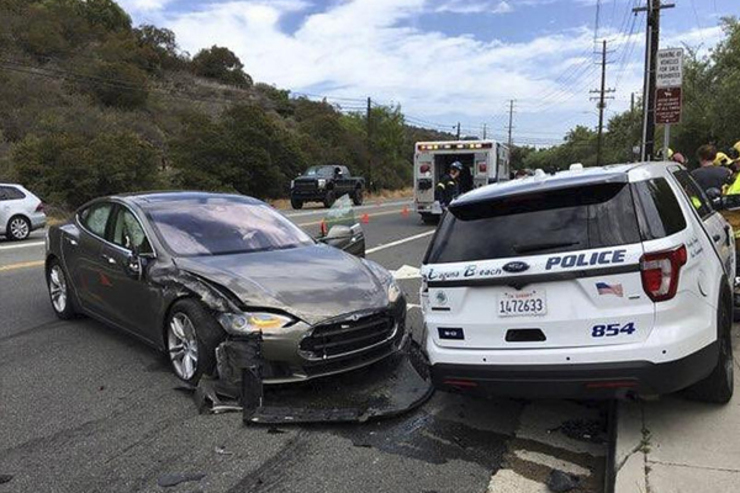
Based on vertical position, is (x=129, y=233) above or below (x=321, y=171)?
above

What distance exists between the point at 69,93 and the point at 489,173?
34615 mm

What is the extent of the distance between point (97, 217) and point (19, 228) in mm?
11504

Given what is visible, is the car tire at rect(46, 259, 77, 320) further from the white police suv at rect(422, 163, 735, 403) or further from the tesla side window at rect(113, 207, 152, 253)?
the white police suv at rect(422, 163, 735, 403)

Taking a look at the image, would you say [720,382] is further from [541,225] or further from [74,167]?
[74,167]

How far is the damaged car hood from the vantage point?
4902mm

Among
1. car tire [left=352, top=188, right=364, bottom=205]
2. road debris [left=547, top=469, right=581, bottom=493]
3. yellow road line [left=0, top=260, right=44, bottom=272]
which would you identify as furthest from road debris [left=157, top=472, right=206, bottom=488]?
car tire [left=352, top=188, right=364, bottom=205]

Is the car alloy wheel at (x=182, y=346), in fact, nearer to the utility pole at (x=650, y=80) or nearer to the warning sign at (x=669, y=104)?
the warning sign at (x=669, y=104)

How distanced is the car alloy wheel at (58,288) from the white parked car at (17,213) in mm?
10139

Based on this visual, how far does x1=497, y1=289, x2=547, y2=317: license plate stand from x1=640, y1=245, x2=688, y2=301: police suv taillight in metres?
0.56

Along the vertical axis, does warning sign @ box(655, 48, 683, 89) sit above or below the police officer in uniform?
above

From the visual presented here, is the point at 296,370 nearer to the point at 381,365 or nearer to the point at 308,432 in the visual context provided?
the point at 308,432

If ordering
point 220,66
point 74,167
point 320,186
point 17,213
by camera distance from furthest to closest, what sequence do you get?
point 220,66 → point 320,186 → point 74,167 → point 17,213

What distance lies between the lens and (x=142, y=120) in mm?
46812

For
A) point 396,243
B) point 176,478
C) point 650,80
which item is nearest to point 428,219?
point 396,243
